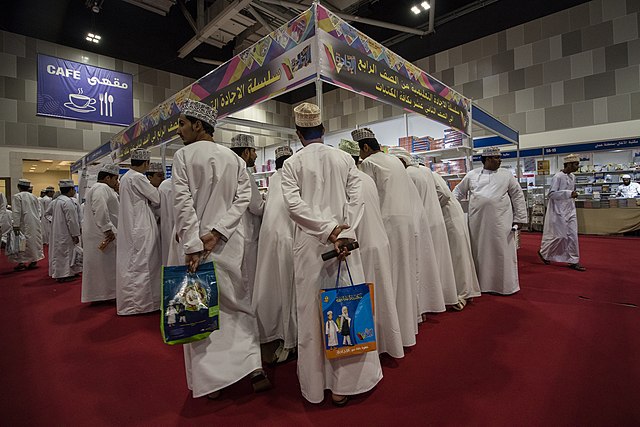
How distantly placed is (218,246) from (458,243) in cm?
246

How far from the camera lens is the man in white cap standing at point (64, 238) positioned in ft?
17.0

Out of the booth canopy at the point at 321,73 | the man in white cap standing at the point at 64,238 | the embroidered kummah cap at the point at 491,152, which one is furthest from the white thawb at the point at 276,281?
the man in white cap standing at the point at 64,238

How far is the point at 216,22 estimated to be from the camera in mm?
9297

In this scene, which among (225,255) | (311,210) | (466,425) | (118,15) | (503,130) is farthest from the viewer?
(118,15)

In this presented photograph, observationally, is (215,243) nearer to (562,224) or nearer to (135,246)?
(135,246)

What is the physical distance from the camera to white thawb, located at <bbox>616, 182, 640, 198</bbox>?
8.33m

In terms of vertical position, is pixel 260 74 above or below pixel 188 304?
above

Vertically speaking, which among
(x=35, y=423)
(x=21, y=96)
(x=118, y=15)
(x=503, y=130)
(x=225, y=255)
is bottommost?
(x=35, y=423)

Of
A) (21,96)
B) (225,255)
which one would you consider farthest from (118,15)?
(225,255)

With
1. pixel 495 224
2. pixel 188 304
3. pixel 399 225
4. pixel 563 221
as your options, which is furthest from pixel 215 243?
pixel 563 221

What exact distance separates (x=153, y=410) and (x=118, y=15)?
39.9ft

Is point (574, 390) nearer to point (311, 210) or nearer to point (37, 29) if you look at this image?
point (311, 210)

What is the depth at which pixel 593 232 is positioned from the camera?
28.9ft

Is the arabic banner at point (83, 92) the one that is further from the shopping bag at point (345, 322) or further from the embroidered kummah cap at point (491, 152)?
the shopping bag at point (345, 322)
